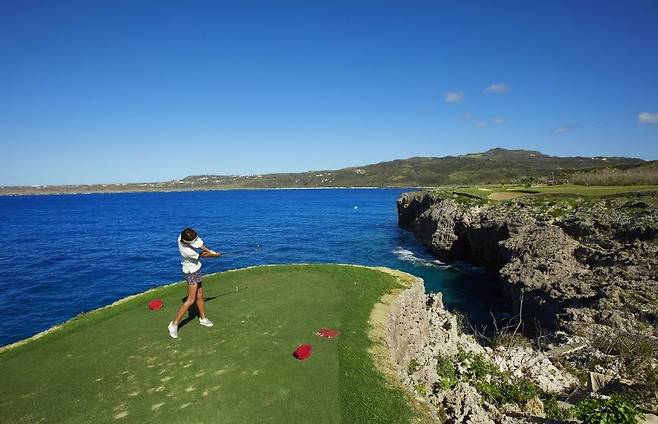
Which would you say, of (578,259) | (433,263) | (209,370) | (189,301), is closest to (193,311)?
(189,301)

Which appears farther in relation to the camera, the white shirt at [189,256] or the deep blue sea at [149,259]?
the deep blue sea at [149,259]

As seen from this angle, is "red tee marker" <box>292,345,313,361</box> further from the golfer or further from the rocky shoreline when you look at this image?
the golfer

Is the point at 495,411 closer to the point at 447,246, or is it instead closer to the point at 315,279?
the point at 315,279

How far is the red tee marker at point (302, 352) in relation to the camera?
33.9 ft

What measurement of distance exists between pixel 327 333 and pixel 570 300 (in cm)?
1873

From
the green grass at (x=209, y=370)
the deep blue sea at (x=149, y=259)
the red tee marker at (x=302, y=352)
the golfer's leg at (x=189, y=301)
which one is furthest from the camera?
the deep blue sea at (x=149, y=259)

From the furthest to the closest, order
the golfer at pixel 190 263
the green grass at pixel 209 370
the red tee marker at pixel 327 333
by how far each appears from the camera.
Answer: the red tee marker at pixel 327 333 → the golfer at pixel 190 263 → the green grass at pixel 209 370

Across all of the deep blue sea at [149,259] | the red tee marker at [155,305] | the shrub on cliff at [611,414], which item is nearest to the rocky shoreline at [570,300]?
the shrub on cliff at [611,414]

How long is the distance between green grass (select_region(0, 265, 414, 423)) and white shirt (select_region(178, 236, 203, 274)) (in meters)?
2.22

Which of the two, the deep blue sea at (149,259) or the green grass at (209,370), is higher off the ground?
the green grass at (209,370)

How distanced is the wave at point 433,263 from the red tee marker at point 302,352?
3534cm

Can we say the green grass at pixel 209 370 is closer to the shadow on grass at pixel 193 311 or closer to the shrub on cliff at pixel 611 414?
the shadow on grass at pixel 193 311

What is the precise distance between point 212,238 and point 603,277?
187ft

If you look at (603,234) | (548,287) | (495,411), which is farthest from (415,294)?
(603,234)
